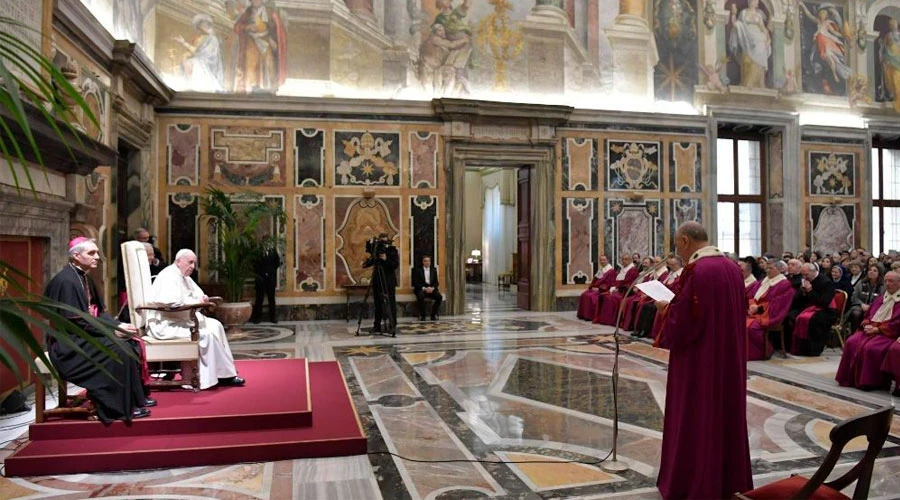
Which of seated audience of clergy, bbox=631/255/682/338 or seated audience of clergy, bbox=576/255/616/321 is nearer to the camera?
seated audience of clergy, bbox=631/255/682/338

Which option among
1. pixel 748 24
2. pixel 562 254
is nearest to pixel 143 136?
pixel 562 254

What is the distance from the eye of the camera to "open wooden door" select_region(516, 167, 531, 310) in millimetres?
13211

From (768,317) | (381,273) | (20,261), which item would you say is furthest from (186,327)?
(768,317)

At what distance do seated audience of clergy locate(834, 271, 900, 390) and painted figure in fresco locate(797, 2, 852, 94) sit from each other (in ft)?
34.9

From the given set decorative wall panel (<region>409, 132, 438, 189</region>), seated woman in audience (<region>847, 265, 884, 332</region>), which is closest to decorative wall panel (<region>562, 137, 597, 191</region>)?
decorative wall panel (<region>409, 132, 438, 189</region>)

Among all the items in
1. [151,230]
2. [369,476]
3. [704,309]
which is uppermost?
[151,230]

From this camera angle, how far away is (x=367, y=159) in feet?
39.7

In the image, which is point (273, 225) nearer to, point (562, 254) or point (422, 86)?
point (422, 86)

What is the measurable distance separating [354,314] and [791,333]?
24.4 ft

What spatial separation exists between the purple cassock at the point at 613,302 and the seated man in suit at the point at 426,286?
3.05 metres

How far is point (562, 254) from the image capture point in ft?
43.1

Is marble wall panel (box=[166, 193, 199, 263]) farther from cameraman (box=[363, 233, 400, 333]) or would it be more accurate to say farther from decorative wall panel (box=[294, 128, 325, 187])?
cameraman (box=[363, 233, 400, 333])

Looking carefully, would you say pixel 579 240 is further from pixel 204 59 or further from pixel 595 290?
pixel 204 59

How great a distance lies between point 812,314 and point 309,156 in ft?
28.8
